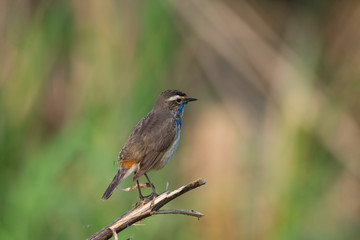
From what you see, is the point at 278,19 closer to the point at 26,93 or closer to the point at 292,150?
the point at 292,150

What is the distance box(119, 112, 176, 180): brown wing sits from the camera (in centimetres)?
339

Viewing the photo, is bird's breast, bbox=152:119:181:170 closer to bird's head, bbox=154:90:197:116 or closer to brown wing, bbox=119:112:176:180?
brown wing, bbox=119:112:176:180

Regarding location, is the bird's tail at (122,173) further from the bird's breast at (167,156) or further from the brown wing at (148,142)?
the bird's breast at (167,156)

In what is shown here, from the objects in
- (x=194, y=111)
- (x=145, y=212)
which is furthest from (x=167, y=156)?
(x=194, y=111)

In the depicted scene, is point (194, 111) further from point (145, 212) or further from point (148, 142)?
point (145, 212)

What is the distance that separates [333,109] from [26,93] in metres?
2.41

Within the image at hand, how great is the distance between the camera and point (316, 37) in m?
6.04

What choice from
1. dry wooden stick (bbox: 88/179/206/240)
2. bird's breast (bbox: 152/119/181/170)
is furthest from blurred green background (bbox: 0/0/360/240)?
dry wooden stick (bbox: 88/179/206/240)

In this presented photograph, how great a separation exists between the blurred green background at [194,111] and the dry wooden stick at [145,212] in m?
1.30

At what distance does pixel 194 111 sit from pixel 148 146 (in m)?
3.28

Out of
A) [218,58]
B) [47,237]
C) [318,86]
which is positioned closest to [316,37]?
[318,86]

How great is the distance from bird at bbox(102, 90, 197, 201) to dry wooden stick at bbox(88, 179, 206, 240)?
416 millimetres

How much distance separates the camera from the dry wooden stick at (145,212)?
2.63 metres

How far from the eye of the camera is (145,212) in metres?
2.73
